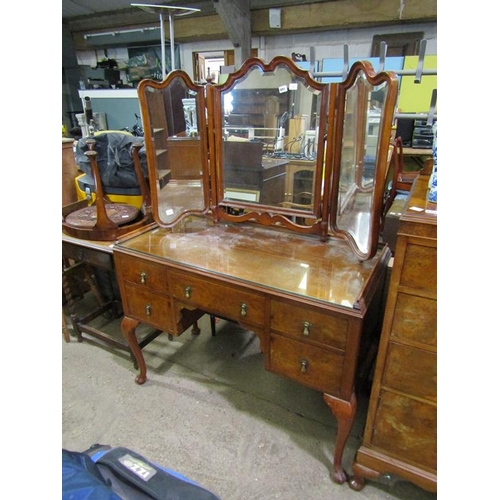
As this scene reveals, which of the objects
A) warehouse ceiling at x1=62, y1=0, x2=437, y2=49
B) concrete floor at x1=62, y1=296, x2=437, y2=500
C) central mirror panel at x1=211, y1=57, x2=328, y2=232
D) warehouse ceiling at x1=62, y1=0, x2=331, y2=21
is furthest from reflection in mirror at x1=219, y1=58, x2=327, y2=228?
A: warehouse ceiling at x1=62, y1=0, x2=331, y2=21

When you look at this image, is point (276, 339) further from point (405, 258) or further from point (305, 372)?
point (405, 258)

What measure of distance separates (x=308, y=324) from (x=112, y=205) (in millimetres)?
1376

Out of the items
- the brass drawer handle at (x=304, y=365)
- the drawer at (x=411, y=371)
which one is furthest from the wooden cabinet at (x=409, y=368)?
the brass drawer handle at (x=304, y=365)

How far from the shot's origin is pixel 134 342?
158cm

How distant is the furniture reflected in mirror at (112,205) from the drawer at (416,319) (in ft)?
4.27

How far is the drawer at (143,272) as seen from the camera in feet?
4.27

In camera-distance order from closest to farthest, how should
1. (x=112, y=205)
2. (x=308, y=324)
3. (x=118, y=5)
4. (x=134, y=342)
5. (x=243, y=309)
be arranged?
(x=308, y=324)
(x=243, y=309)
(x=134, y=342)
(x=112, y=205)
(x=118, y=5)

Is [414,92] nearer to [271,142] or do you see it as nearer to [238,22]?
[238,22]

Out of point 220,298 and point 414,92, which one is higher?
point 414,92

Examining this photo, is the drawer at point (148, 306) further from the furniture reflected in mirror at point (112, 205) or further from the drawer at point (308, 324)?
the drawer at point (308, 324)

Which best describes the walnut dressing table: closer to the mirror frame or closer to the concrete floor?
the mirror frame

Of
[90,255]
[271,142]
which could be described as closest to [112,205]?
[90,255]

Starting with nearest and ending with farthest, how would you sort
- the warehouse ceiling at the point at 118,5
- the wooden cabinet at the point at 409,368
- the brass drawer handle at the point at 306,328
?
1. the wooden cabinet at the point at 409,368
2. the brass drawer handle at the point at 306,328
3. the warehouse ceiling at the point at 118,5

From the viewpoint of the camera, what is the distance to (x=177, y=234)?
1.49 meters
